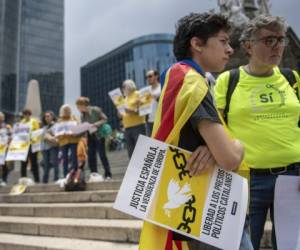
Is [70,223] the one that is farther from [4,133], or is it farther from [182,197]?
[4,133]

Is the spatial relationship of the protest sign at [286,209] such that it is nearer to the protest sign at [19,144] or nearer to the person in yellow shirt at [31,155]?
the protest sign at [19,144]

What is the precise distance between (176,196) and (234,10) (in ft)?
33.8

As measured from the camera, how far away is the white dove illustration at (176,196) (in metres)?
1.60

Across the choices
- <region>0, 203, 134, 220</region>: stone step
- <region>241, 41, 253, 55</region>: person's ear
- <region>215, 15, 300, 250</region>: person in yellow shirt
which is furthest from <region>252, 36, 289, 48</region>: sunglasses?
<region>0, 203, 134, 220</region>: stone step

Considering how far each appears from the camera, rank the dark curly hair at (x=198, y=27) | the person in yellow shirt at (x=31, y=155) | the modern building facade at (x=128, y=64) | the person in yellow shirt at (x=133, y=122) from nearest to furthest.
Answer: the dark curly hair at (x=198, y=27)
the person in yellow shirt at (x=133, y=122)
the person in yellow shirt at (x=31, y=155)
the modern building facade at (x=128, y=64)

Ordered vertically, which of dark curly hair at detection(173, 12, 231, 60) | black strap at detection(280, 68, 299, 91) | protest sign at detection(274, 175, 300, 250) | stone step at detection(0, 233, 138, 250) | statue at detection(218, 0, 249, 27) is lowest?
stone step at detection(0, 233, 138, 250)

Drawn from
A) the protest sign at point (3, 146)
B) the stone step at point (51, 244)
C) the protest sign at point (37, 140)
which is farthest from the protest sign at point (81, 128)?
the protest sign at point (3, 146)

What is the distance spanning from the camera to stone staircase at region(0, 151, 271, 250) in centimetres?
446

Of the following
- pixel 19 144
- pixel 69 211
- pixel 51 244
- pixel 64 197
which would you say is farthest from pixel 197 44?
pixel 19 144

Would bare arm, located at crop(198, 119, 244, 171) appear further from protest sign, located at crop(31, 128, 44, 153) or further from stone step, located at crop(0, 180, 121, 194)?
protest sign, located at crop(31, 128, 44, 153)

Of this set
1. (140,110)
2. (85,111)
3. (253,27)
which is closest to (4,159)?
(85,111)

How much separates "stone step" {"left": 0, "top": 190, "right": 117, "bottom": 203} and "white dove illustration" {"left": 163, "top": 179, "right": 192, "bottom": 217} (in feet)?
14.1

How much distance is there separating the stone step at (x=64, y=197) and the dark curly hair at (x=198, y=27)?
14.1 feet

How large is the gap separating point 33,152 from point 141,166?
806 centimetres
